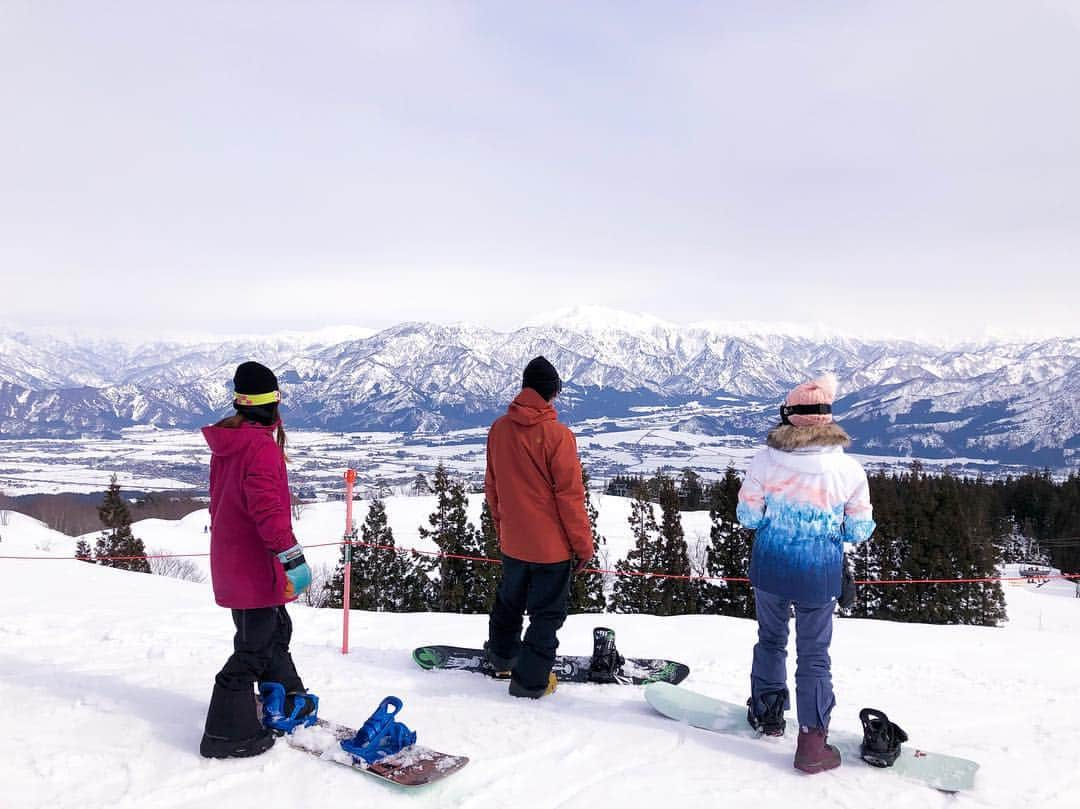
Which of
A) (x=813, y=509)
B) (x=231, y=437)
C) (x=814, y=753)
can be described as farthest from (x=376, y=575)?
(x=813, y=509)

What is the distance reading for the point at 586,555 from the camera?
494 centimetres

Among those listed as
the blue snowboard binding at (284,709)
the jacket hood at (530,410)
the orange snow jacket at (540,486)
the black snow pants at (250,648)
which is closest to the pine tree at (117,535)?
the blue snowboard binding at (284,709)

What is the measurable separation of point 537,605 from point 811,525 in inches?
84.6

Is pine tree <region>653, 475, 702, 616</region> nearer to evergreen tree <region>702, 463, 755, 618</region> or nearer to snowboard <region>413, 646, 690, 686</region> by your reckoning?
evergreen tree <region>702, 463, 755, 618</region>

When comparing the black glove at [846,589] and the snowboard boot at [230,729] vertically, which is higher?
the black glove at [846,589]

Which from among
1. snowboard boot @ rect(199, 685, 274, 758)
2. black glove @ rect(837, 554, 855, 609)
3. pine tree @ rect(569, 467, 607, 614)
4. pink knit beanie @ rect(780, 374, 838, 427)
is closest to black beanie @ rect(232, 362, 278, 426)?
snowboard boot @ rect(199, 685, 274, 758)

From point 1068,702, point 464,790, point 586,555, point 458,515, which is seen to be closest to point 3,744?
point 464,790

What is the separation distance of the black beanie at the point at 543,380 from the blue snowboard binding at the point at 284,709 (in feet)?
8.69

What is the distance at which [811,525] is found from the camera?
408cm

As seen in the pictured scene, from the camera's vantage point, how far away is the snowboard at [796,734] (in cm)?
390

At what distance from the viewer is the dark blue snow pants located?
5.10 m

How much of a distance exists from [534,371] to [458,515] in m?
32.7

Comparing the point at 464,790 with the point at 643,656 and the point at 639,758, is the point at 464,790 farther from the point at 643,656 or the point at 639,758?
the point at 643,656

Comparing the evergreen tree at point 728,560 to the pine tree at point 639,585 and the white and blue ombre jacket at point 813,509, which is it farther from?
the white and blue ombre jacket at point 813,509
